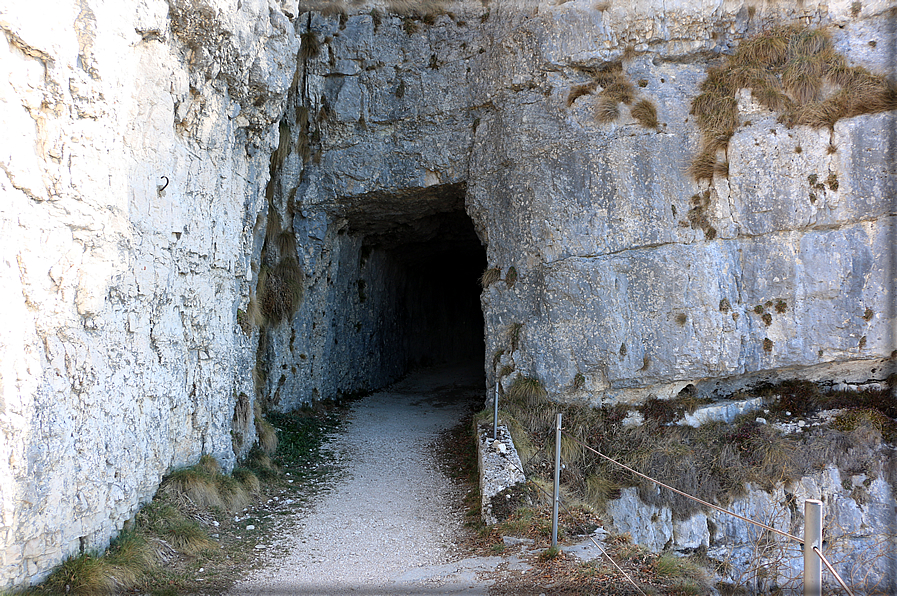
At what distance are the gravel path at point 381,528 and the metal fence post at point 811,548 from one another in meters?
2.67

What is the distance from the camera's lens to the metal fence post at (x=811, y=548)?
2.86m

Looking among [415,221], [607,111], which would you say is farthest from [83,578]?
[415,221]

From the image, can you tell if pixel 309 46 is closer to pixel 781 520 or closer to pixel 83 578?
pixel 83 578

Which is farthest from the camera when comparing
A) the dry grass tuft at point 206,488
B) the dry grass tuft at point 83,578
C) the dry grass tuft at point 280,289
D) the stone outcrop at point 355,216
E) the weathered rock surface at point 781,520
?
the dry grass tuft at point 280,289

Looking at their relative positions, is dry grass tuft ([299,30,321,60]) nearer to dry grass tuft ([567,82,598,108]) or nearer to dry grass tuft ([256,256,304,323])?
dry grass tuft ([256,256,304,323])

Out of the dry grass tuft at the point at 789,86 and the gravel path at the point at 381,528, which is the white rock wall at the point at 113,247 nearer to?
the gravel path at the point at 381,528

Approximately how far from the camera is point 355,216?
Answer: 13.4 m

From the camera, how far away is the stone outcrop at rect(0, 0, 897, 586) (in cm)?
473

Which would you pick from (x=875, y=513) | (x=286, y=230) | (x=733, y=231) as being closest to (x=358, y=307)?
(x=286, y=230)

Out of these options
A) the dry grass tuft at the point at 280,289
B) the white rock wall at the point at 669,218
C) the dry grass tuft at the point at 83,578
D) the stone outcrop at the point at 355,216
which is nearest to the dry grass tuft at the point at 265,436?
the stone outcrop at the point at 355,216

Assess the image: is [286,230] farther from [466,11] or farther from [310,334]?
[466,11]

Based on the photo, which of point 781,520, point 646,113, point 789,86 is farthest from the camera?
point 646,113

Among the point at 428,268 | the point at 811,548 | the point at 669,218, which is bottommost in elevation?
the point at 811,548

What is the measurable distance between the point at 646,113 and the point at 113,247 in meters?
8.93
